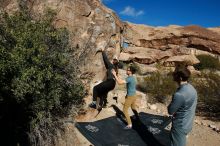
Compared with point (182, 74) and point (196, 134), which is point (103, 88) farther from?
point (182, 74)

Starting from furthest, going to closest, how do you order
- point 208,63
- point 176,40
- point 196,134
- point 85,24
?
point 176,40
point 208,63
point 85,24
point 196,134

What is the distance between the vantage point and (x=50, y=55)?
7098 mm

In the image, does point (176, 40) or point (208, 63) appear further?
point (176, 40)

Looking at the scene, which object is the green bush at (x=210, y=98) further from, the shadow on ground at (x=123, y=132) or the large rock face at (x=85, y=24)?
the large rock face at (x=85, y=24)

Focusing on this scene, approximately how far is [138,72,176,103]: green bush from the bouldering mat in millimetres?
4060

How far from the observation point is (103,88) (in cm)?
851

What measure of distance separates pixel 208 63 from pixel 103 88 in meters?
20.9

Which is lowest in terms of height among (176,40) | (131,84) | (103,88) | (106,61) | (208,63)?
(103,88)

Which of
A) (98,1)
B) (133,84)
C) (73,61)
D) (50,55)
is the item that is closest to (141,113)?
(133,84)

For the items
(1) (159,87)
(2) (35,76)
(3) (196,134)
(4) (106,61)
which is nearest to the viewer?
(2) (35,76)

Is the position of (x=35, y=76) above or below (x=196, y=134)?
above

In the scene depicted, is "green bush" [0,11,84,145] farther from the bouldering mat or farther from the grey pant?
the grey pant

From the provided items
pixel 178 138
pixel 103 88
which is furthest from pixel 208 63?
pixel 178 138

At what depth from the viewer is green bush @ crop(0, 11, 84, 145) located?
20.6ft
